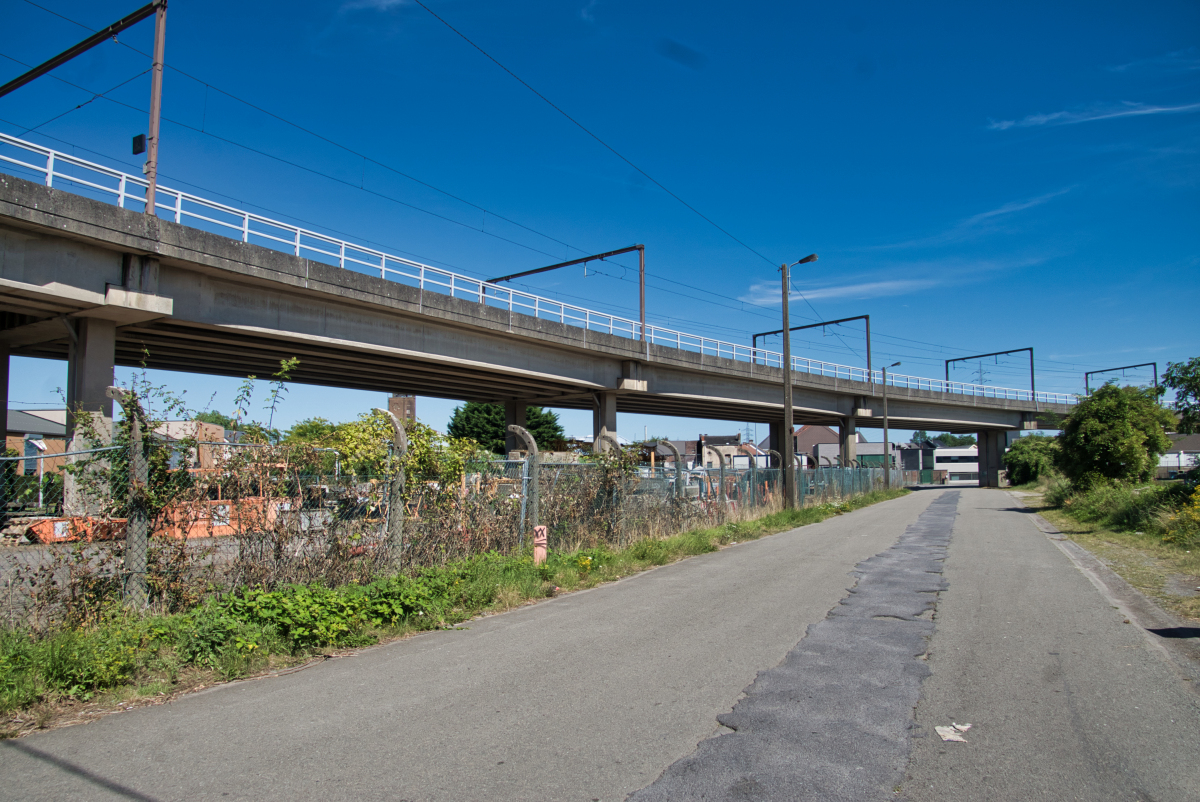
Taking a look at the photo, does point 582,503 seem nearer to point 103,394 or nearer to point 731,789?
point 731,789

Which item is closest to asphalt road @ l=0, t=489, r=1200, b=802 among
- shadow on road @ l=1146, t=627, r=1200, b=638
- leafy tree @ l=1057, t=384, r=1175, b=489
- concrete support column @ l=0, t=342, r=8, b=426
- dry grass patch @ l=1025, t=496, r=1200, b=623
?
shadow on road @ l=1146, t=627, r=1200, b=638

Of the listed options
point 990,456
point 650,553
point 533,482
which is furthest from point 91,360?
point 990,456

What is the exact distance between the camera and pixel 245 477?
802 centimetres

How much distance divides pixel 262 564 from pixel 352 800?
193 inches

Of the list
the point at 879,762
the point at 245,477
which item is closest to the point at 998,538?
the point at 879,762

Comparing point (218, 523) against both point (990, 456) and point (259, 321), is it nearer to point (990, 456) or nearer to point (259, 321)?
point (259, 321)

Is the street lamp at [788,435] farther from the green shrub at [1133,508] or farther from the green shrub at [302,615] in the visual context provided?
the green shrub at [302,615]

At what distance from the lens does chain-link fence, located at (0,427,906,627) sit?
266 inches

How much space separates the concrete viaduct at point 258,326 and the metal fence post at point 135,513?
6427 mm

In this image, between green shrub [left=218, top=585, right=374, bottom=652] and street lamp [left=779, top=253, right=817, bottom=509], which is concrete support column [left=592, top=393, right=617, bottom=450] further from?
green shrub [left=218, top=585, right=374, bottom=652]

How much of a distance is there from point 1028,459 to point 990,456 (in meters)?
6.89

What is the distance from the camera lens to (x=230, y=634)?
6637mm

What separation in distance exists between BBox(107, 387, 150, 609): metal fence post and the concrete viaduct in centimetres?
643

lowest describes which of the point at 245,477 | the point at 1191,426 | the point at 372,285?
the point at 245,477
